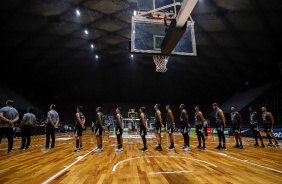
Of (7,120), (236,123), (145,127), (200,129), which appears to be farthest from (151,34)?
(7,120)

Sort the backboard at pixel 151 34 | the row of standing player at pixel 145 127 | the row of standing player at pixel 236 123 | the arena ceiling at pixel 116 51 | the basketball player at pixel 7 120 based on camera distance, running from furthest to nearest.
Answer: the arena ceiling at pixel 116 51
the row of standing player at pixel 236 123
the row of standing player at pixel 145 127
the backboard at pixel 151 34
the basketball player at pixel 7 120

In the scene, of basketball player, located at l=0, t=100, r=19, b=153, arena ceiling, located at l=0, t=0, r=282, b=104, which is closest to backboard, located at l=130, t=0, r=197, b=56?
basketball player, located at l=0, t=100, r=19, b=153

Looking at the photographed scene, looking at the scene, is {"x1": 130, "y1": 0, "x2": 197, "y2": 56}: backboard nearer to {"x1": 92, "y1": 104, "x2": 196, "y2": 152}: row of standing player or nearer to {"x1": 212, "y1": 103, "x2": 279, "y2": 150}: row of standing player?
{"x1": 92, "y1": 104, "x2": 196, "y2": 152}: row of standing player

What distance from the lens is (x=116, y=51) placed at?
22641 millimetres

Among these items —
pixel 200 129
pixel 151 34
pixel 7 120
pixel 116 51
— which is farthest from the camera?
pixel 116 51

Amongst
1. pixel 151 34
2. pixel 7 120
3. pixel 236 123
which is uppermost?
pixel 151 34

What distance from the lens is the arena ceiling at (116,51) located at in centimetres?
1355

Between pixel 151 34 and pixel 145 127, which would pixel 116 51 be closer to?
pixel 151 34

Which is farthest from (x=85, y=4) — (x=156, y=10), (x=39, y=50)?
(x=156, y=10)

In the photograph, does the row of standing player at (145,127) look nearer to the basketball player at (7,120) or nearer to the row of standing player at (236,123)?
the row of standing player at (236,123)

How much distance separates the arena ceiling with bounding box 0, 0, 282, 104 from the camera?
13.6m

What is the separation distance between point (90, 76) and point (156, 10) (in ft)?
75.9

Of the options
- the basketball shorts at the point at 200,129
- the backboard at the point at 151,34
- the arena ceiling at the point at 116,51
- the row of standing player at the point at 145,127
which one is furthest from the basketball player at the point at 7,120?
the arena ceiling at the point at 116,51

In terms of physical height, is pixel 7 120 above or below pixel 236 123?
above
